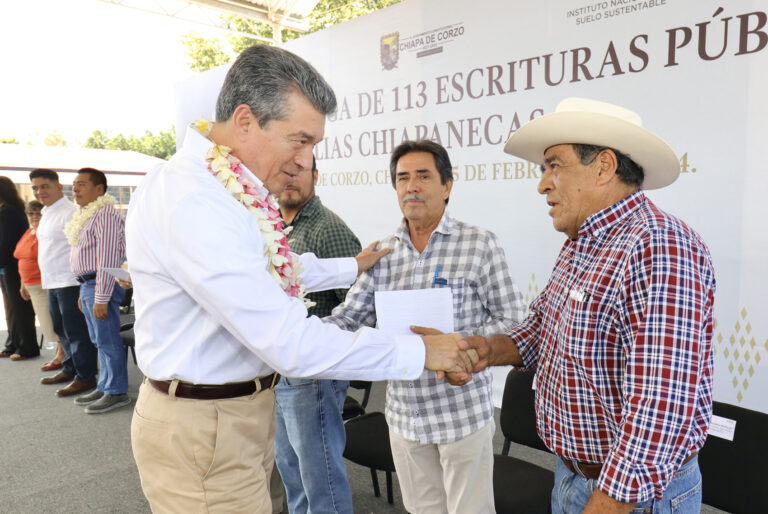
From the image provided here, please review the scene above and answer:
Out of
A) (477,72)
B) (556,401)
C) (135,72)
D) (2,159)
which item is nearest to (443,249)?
(556,401)

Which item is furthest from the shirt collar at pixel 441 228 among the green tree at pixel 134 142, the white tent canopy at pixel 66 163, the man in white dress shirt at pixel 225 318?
the green tree at pixel 134 142

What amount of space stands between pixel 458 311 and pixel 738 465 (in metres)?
1.19

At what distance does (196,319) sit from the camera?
4.31 ft

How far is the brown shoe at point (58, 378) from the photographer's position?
5289mm

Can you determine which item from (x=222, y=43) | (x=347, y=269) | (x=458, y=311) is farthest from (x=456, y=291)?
(x=222, y=43)

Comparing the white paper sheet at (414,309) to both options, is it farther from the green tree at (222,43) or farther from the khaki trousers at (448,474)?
the green tree at (222,43)

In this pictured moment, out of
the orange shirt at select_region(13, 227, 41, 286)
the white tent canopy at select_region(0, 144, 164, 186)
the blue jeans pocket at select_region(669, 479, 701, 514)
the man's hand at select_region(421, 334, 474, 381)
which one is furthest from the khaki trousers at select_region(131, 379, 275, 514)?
the white tent canopy at select_region(0, 144, 164, 186)

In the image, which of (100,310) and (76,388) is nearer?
(100,310)

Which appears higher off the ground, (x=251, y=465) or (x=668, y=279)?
(x=668, y=279)

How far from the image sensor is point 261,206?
1.51 metres

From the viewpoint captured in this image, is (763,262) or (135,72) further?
(135,72)

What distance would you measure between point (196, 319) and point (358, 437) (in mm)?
1515

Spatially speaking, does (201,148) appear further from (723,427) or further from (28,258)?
(28,258)

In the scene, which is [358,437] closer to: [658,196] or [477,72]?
[658,196]
